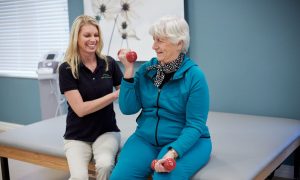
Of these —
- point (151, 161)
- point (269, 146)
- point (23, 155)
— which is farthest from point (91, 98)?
point (269, 146)

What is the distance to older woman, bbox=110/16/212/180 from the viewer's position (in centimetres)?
176

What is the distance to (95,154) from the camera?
208cm

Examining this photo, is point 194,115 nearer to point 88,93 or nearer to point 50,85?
point 88,93

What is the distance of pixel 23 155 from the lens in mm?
2469

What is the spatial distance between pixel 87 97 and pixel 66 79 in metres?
0.16

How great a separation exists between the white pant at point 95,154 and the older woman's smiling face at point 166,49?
603mm

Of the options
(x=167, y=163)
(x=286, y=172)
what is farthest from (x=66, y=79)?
(x=286, y=172)

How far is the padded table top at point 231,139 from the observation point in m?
1.83

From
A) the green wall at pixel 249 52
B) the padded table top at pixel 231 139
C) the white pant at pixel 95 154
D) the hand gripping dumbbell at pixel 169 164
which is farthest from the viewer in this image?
the green wall at pixel 249 52

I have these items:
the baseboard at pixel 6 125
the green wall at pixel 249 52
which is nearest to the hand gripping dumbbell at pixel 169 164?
the green wall at pixel 249 52

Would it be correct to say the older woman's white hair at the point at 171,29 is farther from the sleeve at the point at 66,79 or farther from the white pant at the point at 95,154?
the white pant at the point at 95,154

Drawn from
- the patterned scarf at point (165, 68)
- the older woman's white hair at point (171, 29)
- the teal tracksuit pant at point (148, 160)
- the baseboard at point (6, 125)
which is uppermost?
the older woman's white hair at point (171, 29)

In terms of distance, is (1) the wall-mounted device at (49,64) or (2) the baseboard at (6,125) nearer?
(1) the wall-mounted device at (49,64)

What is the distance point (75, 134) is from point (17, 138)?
2.07ft
